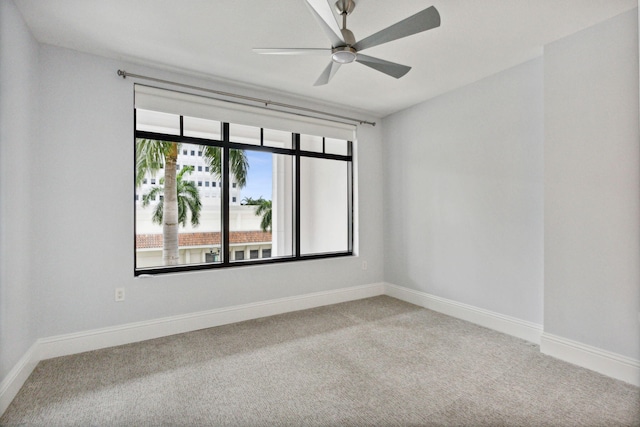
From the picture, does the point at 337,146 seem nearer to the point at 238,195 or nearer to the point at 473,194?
the point at 238,195

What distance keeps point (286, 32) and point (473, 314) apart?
10.5 ft

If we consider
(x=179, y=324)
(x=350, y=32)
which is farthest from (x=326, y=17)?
(x=179, y=324)

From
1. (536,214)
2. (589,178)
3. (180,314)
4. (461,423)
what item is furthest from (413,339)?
(180,314)

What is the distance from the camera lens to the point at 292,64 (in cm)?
294

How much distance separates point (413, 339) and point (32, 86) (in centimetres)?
370

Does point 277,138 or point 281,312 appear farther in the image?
→ point 277,138

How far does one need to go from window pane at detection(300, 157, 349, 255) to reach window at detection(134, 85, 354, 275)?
0.05ft

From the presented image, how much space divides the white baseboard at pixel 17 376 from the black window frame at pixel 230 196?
888 millimetres

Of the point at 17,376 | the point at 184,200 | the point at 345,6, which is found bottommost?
the point at 17,376

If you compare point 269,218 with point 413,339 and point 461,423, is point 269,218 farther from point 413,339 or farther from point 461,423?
point 461,423

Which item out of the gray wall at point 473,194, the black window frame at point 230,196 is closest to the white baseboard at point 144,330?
the black window frame at point 230,196

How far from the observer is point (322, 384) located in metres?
2.17

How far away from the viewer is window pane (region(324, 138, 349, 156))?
14.5ft

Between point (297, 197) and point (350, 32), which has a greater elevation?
point (350, 32)
